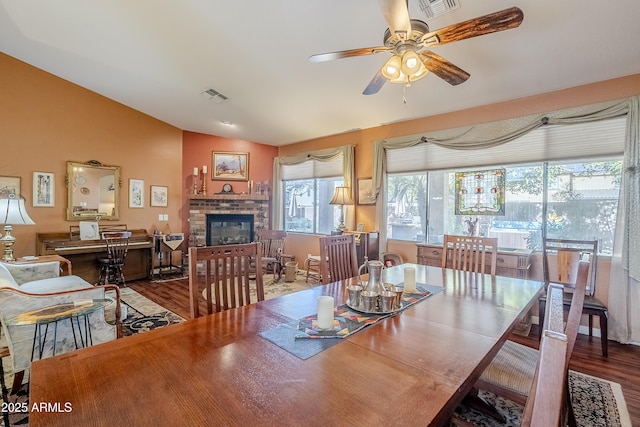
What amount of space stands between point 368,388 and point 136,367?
0.74 metres

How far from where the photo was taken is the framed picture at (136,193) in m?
5.38

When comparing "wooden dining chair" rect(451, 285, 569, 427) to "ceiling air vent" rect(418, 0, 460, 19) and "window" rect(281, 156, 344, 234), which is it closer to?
"ceiling air vent" rect(418, 0, 460, 19)

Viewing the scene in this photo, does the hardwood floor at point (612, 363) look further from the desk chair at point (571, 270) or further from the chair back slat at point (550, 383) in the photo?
the chair back slat at point (550, 383)

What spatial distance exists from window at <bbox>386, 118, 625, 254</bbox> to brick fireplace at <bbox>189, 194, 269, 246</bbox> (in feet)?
10.6

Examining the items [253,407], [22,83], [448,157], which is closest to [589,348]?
[448,157]

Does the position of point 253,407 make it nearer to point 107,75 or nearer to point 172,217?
point 107,75

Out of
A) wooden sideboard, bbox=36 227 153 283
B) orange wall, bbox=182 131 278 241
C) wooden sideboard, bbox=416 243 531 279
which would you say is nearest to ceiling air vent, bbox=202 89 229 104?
orange wall, bbox=182 131 278 241

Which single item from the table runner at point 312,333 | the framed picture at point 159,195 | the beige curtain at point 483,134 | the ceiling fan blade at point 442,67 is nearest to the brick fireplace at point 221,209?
the framed picture at point 159,195

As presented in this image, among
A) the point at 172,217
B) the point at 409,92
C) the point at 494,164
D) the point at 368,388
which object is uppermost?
the point at 409,92

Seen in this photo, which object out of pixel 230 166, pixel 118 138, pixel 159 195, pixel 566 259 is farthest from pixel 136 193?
pixel 566 259

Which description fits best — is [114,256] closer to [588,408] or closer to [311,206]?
[311,206]

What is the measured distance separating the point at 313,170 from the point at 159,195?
2.99 metres

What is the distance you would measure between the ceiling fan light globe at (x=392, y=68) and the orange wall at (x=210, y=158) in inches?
186

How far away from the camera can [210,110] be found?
16.2 feet
